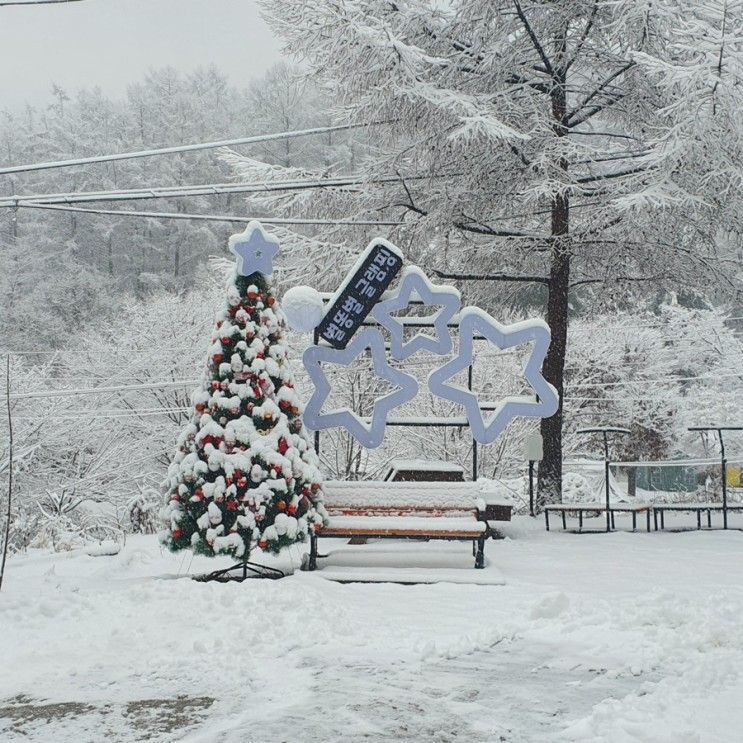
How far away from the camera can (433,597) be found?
6809 mm

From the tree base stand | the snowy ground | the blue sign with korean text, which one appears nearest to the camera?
the snowy ground

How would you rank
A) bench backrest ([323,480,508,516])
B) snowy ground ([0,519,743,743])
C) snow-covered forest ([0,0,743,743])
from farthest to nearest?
bench backrest ([323,480,508,516]) → snow-covered forest ([0,0,743,743]) → snowy ground ([0,519,743,743])

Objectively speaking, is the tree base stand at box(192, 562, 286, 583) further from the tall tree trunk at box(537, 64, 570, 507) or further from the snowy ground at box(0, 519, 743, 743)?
the tall tree trunk at box(537, 64, 570, 507)

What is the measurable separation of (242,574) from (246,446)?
1.22m

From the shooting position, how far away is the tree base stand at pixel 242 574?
7258 millimetres

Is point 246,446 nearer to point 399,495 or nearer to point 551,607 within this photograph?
point 399,495

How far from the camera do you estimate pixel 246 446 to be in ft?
24.0

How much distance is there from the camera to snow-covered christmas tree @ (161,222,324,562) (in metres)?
7.13

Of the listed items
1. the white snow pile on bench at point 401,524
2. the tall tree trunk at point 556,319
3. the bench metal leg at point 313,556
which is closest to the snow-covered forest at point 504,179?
the tall tree trunk at point 556,319

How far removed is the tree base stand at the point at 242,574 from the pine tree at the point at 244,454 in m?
0.20

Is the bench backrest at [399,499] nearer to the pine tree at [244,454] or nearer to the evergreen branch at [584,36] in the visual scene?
the pine tree at [244,454]

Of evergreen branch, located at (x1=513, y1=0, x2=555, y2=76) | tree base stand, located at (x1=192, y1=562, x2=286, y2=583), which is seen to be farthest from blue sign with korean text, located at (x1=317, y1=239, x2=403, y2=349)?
evergreen branch, located at (x1=513, y1=0, x2=555, y2=76)

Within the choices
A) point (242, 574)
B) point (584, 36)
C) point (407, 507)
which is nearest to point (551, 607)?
point (407, 507)

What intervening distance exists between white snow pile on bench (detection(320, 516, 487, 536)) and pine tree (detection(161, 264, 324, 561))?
0.28m
